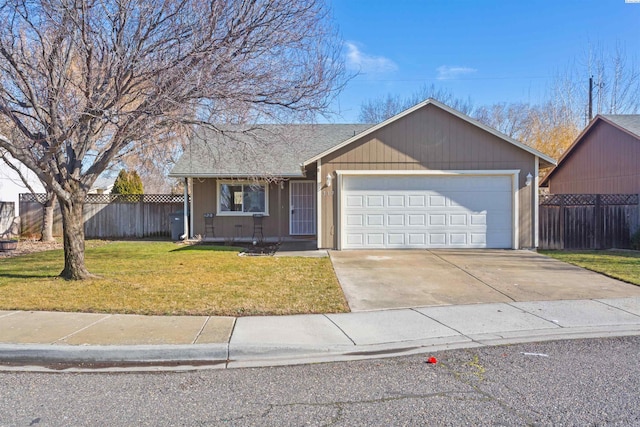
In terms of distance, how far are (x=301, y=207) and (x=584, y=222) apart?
32.1 feet

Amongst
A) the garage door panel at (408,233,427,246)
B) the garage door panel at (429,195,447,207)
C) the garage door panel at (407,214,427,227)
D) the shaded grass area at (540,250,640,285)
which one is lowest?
the shaded grass area at (540,250,640,285)

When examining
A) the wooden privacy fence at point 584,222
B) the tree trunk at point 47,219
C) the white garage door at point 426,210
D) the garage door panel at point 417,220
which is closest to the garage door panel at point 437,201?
the white garage door at point 426,210

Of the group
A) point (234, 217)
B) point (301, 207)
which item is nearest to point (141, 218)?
point (234, 217)

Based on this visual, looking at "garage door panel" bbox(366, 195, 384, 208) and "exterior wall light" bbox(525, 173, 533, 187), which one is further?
"garage door panel" bbox(366, 195, 384, 208)

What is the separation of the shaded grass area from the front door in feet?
27.0

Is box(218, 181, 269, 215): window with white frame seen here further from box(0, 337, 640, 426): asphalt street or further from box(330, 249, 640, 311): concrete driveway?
box(0, 337, 640, 426): asphalt street

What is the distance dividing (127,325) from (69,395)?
6.00 ft

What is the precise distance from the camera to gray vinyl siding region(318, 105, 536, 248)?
13.2 metres

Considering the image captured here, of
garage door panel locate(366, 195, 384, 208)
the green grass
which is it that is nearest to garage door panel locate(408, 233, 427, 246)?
garage door panel locate(366, 195, 384, 208)

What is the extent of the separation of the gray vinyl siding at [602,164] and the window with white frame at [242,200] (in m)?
13.7

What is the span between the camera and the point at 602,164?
1805 centimetres

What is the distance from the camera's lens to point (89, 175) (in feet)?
27.9

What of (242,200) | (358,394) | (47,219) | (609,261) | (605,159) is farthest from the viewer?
(605,159)

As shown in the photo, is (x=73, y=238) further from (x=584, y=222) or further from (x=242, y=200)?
(x=584, y=222)
